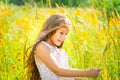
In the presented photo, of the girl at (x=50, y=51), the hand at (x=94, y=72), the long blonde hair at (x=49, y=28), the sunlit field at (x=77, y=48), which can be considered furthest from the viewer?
the sunlit field at (x=77, y=48)

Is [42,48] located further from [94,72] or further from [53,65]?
[94,72]

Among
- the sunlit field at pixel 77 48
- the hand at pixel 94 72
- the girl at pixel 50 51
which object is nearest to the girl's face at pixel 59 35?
the girl at pixel 50 51

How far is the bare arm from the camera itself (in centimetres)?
257

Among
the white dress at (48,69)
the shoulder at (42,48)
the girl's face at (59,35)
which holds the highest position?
the girl's face at (59,35)

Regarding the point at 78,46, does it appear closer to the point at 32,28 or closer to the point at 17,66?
the point at 17,66

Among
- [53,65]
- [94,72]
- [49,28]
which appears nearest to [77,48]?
[49,28]

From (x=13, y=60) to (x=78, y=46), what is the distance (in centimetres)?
64

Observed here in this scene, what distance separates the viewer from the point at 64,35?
293 cm

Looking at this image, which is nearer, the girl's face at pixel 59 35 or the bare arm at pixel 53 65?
the bare arm at pixel 53 65

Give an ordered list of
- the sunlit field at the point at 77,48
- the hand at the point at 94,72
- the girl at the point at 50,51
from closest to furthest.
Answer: the hand at the point at 94,72
the girl at the point at 50,51
the sunlit field at the point at 77,48

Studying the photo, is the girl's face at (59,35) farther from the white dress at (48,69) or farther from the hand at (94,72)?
the hand at (94,72)

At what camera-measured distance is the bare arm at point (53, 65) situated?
2573 millimetres

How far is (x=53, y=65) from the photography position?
9.07 ft

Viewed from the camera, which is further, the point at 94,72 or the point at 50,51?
the point at 50,51
